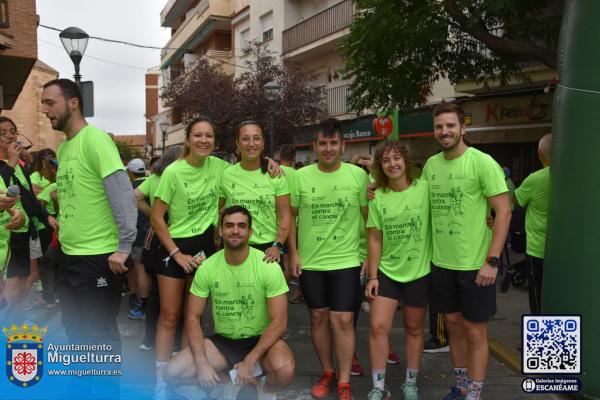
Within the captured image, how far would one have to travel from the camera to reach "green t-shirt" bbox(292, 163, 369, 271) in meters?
4.34

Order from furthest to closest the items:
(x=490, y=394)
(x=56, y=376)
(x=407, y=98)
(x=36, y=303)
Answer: (x=407, y=98) < (x=36, y=303) < (x=490, y=394) < (x=56, y=376)

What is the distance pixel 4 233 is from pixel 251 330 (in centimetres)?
239

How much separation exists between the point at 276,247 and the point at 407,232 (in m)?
0.95

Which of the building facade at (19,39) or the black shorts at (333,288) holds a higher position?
the building facade at (19,39)

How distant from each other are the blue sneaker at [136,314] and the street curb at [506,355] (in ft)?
12.9

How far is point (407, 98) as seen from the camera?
10570mm

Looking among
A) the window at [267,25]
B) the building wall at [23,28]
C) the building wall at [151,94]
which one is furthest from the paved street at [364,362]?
the building wall at [151,94]

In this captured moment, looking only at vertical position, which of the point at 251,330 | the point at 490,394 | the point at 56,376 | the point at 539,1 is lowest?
the point at 490,394

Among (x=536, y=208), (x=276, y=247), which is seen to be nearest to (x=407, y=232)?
(x=276, y=247)

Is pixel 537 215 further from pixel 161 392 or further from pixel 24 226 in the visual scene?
pixel 24 226

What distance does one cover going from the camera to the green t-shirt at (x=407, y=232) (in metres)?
4.16

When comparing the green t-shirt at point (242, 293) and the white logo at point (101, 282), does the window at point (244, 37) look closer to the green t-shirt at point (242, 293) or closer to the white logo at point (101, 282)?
the green t-shirt at point (242, 293)

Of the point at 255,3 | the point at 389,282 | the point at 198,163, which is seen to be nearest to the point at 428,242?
the point at 389,282

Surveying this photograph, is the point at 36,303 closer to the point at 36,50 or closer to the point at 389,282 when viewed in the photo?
the point at 389,282
